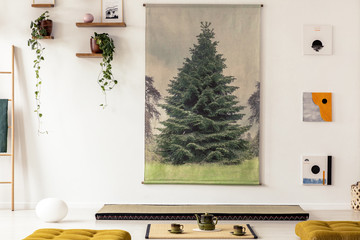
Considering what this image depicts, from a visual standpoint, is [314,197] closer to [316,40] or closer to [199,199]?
[199,199]

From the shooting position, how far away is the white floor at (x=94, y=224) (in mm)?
4918

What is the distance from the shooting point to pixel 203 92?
6371 millimetres

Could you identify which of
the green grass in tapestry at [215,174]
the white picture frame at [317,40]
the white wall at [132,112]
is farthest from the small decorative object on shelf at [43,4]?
the white picture frame at [317,40]

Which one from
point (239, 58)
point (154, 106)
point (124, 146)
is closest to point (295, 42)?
point (239, 58)

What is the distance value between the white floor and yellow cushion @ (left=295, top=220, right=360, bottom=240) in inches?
15.2

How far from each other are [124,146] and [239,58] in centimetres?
179

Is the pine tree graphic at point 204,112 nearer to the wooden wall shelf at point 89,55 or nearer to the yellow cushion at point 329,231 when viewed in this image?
the wooden wall shelf at point 89,55

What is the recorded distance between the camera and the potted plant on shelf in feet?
20.5

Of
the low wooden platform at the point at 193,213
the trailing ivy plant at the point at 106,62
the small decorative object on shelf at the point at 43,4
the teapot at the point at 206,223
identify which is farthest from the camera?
the small decorative object on shelf at the point at 43,4

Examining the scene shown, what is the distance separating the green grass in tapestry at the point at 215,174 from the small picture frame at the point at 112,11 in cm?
194

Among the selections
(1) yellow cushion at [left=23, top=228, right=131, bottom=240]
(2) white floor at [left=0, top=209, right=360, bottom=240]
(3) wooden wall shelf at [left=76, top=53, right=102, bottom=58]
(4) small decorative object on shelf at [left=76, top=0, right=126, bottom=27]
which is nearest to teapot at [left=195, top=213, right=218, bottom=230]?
(2) white floor at [left=0, top=209, right=360, bottom=240]

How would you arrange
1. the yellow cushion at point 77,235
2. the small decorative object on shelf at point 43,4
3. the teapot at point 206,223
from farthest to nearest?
the small decorative object on shelf at point 43,4 → the teapot at point 206,223 → the yellow cushion at point 77,235

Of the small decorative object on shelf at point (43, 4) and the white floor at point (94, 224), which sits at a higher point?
the small decorative object on shelf at point (43, 4)

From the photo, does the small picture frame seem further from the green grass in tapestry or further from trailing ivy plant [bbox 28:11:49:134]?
the green grass in tapestry
